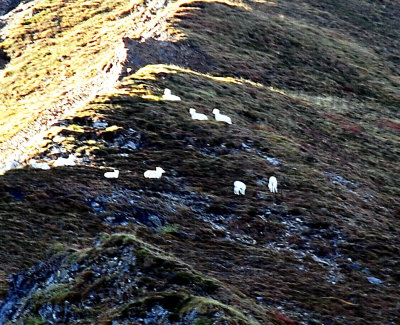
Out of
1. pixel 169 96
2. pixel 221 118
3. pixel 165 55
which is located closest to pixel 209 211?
pixel 221 118

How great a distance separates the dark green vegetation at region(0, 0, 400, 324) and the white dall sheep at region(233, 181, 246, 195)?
0.35m

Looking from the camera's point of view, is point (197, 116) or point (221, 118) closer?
point (197, 116)

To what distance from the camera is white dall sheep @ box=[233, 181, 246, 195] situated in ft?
109

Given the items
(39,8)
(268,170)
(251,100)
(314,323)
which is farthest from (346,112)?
(39,8)

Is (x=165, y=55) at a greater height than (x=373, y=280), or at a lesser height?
lesser

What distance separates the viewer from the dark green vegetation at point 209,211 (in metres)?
20.8

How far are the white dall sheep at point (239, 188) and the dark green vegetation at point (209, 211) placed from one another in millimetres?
347

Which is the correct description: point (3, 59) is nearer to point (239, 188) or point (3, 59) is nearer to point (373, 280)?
point (239, 188)

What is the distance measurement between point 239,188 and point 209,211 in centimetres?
260

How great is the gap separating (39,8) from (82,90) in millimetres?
35457

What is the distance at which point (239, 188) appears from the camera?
3347 centimetres

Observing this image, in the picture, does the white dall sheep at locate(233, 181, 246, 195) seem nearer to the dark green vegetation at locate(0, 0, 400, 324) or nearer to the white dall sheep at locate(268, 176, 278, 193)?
the dark green vegetation at locate(0, 0, 400, 324)

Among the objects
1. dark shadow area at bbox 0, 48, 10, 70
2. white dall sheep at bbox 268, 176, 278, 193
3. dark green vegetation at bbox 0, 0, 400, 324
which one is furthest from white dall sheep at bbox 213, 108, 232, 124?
dark shadow area at bbox 0, 48, 10, 70

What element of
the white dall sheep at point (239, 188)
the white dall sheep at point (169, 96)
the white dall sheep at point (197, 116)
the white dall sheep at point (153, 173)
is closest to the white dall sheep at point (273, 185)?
the white dall sheep at point (239, 188)
